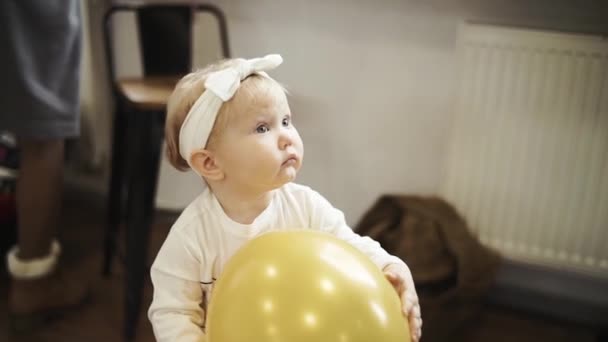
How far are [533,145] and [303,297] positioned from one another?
1144 millimetres

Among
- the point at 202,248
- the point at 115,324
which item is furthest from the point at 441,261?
the point at 202,248

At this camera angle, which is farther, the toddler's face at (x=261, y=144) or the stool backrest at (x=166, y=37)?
the stool backrest at (x=166, y=37)

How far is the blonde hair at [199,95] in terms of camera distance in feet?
2.76

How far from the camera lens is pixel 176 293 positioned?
0.88 metres

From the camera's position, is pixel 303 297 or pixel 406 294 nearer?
pixel 303 297

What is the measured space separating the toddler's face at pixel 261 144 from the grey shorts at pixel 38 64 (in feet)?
2.88

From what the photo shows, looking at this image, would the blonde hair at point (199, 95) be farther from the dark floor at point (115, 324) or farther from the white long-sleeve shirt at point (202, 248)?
the dark floor at point (115, 324)

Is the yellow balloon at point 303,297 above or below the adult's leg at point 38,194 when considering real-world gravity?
above

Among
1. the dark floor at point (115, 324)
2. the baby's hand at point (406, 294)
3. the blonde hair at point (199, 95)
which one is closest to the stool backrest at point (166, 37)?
the dark floor at point (115, 324)

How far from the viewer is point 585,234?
1738 millimetres

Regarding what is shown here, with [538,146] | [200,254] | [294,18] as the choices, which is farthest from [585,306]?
[200,254]

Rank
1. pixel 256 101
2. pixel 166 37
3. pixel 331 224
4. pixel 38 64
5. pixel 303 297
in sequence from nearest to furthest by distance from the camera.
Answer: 1. pixel 303 297
2. pixel 256 101
3. pixel 331 224
4. pixel 38 64
5. pixel 166 37

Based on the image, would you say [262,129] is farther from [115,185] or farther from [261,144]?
[115,185]

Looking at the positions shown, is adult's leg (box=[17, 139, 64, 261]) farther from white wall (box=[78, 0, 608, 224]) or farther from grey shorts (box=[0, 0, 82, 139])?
white wall (box=[78, 0, 608, 224])
